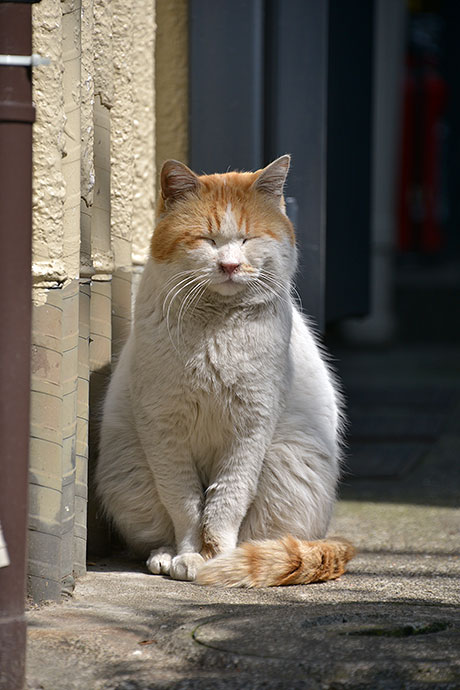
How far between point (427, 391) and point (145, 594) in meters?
4.89

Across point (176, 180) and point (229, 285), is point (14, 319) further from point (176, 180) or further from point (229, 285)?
point (176, 180)

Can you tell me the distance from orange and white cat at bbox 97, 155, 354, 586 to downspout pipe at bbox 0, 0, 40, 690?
85 centimetres

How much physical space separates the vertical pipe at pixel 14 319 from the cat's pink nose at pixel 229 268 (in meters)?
0.83

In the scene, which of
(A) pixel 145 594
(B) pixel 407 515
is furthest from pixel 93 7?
(B) pixel 407 515

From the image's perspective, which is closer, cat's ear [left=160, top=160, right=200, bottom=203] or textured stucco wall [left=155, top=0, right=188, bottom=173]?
cat's ear [left=160, top=160, right=200, bottom=203]

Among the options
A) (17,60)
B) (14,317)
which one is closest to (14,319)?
(14,317)

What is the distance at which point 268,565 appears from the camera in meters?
2.85

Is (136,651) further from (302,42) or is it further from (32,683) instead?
(302,42)

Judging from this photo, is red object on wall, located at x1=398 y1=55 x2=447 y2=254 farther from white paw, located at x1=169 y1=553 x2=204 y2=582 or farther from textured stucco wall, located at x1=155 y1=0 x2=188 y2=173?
white paw, located at x1=169 y1=553 x2=204 y2=582

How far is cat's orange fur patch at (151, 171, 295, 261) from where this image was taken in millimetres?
2869

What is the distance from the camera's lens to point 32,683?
6.91 ft

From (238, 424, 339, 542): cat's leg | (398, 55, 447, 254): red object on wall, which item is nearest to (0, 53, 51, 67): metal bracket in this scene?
(238, 424, 339, 542): cat's leg

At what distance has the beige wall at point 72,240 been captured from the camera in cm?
254

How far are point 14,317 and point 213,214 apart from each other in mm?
981
